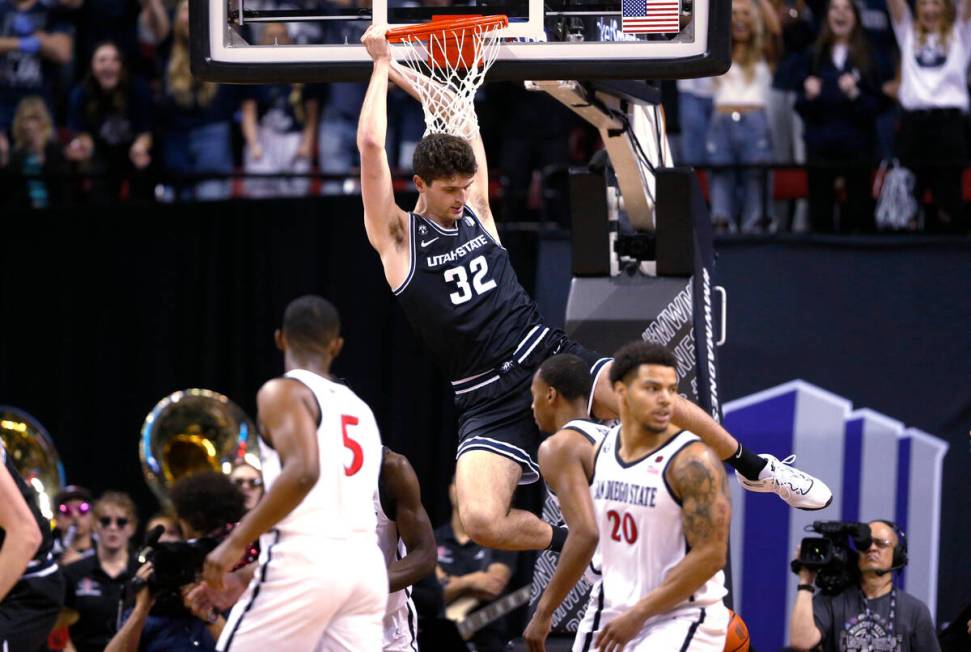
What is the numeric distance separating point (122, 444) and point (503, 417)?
6.32 metres

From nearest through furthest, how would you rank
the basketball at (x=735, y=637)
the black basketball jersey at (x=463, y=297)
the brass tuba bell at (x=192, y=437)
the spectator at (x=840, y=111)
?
the basketball at (x=735, y=637)
the black basketball jersey at (x=463, y=297)
the spectator at (x=840, y=111)
the brass tuba bell at (x=192, y=437)

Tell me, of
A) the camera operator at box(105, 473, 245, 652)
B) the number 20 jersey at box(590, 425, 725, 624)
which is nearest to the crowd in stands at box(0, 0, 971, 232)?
the camera operator at box(105, 473, 245, 652)

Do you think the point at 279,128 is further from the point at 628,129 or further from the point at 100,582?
the point at 628,129

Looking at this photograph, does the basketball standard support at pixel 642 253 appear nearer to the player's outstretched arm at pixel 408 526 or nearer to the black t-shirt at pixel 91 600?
the player's outstretched arm at pixel 408 526

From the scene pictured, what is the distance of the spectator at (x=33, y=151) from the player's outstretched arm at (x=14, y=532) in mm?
7468

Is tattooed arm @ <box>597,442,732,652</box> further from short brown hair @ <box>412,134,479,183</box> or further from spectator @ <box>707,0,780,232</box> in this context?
spectator @ <box>707,0,780,232</box>

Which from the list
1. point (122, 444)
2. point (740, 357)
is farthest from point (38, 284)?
point (740, 357)

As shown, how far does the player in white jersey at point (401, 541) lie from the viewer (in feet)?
21.2

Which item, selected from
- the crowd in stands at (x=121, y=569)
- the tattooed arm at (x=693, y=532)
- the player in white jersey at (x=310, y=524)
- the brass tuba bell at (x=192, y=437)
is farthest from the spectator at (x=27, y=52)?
the tattooed arm at (x=693, y=532)

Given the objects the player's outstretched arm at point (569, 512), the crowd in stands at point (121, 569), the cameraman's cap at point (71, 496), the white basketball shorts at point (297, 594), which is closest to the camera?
the white basketball shorts at point (297, 594)

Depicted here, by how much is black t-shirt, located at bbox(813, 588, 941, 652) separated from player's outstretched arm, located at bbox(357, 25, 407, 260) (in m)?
3.41

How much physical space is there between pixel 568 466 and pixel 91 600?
15.9ft

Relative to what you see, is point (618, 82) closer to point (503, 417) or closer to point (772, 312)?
point (503, 417)

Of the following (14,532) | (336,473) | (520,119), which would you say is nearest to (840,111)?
(520,119)
